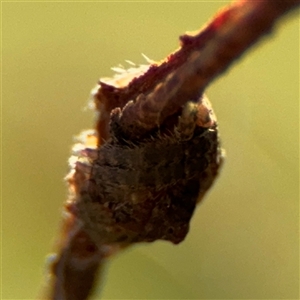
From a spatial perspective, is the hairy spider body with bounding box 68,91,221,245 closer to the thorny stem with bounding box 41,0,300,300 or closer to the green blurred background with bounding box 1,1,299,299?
the thorny stem with bounding box 41,0,300,300

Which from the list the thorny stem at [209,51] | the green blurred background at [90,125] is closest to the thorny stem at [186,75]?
the thorny stem at [209,51]

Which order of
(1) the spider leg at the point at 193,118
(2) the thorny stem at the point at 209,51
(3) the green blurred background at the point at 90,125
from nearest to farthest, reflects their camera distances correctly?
(2) the thorny stem at the point at 209,51
(1) the spider leg at the point at 193,118
(3) the green blurred background at the point at 90,125

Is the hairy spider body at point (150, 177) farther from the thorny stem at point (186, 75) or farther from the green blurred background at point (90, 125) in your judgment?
the green blurred background at point (90, 125)

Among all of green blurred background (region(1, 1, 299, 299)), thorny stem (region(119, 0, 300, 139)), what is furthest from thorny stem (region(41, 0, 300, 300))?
green blurred background (region(1, 1, 299, 299))

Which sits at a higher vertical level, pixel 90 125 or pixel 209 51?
pixel 90 125

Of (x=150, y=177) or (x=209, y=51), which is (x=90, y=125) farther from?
(x=209, y=51)

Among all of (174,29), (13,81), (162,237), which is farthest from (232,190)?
(162,237)

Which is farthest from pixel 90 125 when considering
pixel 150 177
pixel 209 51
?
pixel 209 51
